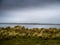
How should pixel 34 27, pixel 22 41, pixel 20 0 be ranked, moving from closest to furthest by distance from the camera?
pixel 22 41, pixel 34 27, pixel 20 0

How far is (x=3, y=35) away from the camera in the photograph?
43.9 inches

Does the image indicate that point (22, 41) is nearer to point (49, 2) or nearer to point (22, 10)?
point (22, 10)

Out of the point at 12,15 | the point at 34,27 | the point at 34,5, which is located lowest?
the point at 34,27

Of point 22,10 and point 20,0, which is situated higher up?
point 20,0

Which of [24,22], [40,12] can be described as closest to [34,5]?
[40,12]

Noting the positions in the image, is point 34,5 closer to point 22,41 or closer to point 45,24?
point 45,24

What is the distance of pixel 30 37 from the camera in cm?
109

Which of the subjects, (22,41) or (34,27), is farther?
(34,27)

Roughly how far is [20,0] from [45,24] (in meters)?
0.37

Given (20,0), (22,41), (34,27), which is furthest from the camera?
(20,0)

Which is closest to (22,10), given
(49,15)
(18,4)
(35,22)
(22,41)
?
(18,4)

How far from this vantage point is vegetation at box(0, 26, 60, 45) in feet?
3.48

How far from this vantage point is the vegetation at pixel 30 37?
1061 mm

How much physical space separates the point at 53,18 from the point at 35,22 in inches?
7.6
